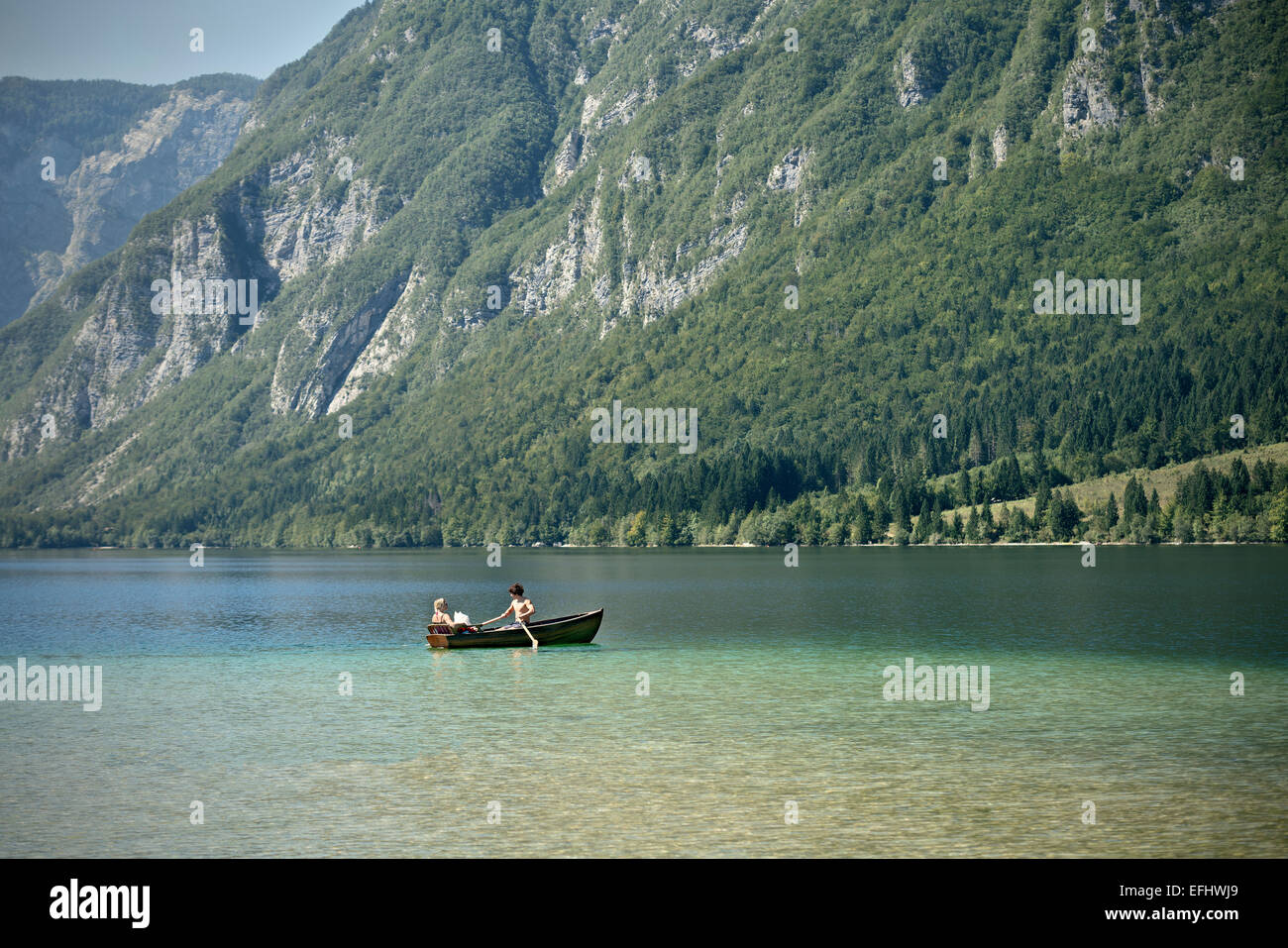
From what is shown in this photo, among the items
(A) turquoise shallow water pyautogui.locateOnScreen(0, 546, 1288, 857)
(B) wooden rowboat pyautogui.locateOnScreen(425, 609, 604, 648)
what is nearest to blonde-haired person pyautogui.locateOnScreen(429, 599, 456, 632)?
(B) wooden rowboat pyautogui.locateOnScreen(425, 609, 604, 648)

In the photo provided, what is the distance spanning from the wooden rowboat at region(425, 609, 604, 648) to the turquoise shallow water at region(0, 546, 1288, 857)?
945mm

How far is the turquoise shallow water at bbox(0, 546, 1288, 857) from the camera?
1092 inches

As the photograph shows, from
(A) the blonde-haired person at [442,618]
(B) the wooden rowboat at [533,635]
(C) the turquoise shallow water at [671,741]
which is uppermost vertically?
(A) the blonde-haired person at [442,618]

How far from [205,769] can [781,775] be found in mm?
15795

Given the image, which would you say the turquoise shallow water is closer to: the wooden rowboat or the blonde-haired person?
the wooden rowboat

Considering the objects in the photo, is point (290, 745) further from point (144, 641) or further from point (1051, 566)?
point (1051, 566)

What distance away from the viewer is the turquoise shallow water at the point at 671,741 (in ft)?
91.0

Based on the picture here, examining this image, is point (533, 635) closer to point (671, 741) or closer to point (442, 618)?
point (442, 618)

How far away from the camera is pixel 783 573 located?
6147 inches

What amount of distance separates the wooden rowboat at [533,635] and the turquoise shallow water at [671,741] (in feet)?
3.10

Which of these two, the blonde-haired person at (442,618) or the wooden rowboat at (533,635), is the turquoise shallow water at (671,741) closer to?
the wooden rowboat at (533,635)

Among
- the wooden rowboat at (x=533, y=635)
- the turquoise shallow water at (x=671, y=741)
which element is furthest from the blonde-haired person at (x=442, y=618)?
the turquoise shallow water at (x=671, y=741)

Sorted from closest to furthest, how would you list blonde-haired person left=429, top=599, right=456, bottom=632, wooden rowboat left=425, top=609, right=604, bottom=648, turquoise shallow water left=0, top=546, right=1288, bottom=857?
turquoise shallow water left=0, top=546, right=1288, bottom=857, blonde-haired person left=429, top=599, right=456, bottom=632, wooden rowboat left=425, top=609, right=604, bottom=648
